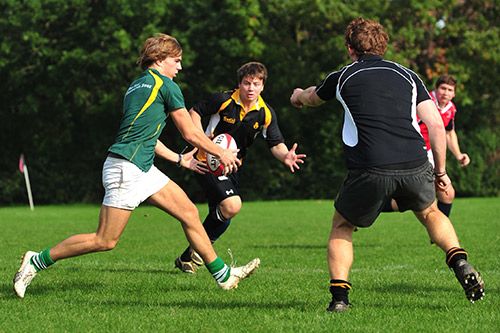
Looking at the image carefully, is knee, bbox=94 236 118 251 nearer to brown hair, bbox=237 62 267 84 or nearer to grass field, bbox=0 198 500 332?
grass field, bbox=0 198 500 332

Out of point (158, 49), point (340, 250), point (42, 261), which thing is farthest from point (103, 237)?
point (340, 250)

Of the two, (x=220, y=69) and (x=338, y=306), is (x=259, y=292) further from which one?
(x=220, y=69)

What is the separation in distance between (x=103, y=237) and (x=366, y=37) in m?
2.62

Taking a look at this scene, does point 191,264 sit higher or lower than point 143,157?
lower

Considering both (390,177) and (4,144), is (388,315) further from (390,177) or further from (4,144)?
(4,144)

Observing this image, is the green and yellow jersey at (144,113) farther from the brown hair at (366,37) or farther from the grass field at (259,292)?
the brown hair at (366,37)

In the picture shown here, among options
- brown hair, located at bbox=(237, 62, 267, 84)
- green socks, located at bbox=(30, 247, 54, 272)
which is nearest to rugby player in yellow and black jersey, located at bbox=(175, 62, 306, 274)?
brown hair, located at bbox=(237, 62, 267, 84)

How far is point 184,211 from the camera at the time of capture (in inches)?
234

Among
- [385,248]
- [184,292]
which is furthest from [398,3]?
[184,292]

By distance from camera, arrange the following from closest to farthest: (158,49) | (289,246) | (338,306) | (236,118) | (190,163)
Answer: (338,306), (158,49), (190,163), (236,118), (289,246)

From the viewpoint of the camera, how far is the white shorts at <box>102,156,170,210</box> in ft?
18.6

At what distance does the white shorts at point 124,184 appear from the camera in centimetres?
566

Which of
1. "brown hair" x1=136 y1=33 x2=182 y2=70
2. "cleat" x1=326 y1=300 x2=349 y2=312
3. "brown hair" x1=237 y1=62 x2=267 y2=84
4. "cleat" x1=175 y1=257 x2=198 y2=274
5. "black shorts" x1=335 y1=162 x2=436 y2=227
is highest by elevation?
"brown hair" x1=136 y1=33 x2=182 y2=70

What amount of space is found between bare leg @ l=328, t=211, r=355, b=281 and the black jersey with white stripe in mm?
479
